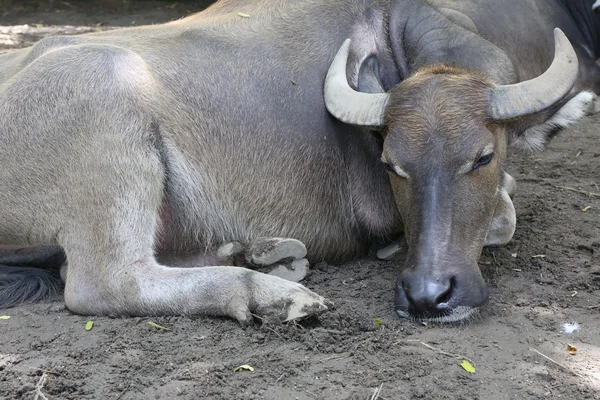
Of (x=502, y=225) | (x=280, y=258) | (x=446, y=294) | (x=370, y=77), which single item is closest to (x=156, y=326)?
(x=280, y=258)

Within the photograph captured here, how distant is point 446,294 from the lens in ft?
12.9

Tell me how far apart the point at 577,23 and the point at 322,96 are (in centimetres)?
379

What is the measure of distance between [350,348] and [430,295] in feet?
1.59

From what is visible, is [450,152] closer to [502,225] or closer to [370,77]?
[502,225]

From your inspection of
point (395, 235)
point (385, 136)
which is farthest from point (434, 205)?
point (395, 235)

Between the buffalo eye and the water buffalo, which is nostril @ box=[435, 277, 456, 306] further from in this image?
the buffalo eye

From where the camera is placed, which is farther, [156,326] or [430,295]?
[156,326]

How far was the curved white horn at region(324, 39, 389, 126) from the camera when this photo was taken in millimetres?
4477

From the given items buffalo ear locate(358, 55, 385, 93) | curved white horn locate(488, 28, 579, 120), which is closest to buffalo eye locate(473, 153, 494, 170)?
curved white horn locate(488, 28, 579, 120)

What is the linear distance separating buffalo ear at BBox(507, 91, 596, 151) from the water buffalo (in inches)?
0.5

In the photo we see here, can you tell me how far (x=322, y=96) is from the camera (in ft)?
16.1

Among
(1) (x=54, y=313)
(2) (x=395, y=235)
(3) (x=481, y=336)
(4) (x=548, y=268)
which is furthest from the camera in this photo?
(2) (x=395, y=235)

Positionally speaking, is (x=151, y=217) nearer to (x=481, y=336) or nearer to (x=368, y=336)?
(x=368, y=336)

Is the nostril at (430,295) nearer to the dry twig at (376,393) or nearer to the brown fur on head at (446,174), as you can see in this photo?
the brown fur on head at (446,174)
